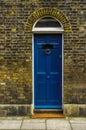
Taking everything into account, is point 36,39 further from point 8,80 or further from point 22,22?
point 8,80

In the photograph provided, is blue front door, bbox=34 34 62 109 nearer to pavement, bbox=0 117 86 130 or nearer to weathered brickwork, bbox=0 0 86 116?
weathered brickwork, bbox=0 0 86 116

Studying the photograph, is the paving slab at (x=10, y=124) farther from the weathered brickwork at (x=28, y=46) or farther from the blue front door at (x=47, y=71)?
the blue front door at (x=47, y=71)

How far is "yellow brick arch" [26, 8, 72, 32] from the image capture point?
9.69m

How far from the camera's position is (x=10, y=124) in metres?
8.99

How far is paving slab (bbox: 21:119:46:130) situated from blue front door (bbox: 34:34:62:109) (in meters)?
0.84

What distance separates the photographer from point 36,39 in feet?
32.8

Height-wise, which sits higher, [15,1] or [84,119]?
[15,1]

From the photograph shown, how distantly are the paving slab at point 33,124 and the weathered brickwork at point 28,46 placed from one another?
2.47 ft

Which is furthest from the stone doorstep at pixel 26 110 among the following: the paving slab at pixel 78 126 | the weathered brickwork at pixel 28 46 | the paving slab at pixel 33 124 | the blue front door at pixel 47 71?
the paving slab at pixel 78 126

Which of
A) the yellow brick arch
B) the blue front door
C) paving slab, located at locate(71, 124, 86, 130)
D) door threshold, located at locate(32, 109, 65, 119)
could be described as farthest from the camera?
the blue front door

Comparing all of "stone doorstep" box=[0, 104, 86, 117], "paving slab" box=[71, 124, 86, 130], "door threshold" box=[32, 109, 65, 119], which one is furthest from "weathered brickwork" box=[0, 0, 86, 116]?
"paving slab" box=[71, 124, 86, 130]

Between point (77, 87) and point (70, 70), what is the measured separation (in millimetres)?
557

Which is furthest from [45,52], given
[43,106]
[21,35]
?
[43,106]

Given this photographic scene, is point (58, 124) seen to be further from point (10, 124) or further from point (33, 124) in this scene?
point (10, 124)
